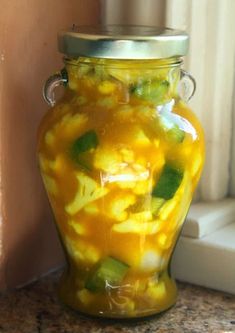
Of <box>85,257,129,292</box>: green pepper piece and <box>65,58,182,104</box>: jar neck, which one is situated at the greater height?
<box>65,58,182,104</box>: jar neck

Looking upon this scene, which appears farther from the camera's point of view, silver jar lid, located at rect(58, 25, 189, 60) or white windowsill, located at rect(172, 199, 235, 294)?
white windowsill, located at rect(172, 199, 235, 294)

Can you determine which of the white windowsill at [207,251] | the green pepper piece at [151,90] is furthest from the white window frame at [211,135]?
the green pepper piece at [151,90]

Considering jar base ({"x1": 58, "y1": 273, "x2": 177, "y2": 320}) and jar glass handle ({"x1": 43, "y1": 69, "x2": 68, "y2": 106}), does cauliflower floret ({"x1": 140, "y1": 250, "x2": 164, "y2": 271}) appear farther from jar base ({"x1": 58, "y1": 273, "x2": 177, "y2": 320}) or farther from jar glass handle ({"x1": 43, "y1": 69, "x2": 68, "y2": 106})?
jar glass handle ({"x1": 43, "y1": 69, "x2": 68, "y2": 106})

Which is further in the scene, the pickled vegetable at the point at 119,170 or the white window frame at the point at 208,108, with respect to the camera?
the white window frame at the point at 208,108

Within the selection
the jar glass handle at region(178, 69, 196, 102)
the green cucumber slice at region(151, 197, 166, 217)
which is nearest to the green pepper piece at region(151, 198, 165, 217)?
the green cucumber slice at region(151, 197, 166, 217)

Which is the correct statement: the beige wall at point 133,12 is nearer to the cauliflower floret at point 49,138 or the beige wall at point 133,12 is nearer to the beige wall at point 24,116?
the beige wall at point 24,116

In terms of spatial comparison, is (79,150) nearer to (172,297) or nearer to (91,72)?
→ (91,72)
